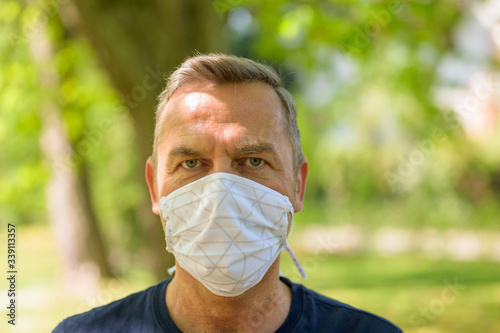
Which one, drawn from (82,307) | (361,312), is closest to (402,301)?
(82,307)

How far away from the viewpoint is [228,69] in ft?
6.72

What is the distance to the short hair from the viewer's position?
6.72 feet

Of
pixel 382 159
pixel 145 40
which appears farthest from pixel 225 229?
pixel 382 159

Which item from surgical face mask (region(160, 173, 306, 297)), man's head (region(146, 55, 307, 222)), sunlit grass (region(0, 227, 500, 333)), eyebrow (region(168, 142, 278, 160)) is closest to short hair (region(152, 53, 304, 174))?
man's head (region(146, 55, 307, 222))

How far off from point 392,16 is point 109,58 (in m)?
Result: 2.36

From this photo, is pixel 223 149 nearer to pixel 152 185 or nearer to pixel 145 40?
pixel 152 185

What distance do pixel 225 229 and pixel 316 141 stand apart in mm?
14691

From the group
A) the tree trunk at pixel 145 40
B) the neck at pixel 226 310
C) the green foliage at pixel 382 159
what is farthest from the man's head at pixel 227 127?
the green foliage at pixel 382 159

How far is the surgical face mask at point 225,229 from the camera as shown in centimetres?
191

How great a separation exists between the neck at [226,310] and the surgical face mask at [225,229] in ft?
0.28

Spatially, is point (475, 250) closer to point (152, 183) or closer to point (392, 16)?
point (392, 16)

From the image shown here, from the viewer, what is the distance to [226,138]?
1.95 m

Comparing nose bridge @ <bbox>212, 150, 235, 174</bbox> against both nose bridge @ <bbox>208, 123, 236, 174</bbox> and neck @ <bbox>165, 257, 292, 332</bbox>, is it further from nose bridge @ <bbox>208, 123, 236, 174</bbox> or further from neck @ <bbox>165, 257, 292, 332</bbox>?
neck @ <bbox>165, 257, 292, 332</bbox>

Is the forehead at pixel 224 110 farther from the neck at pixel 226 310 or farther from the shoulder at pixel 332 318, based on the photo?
the shoulder at pixel 332 318
